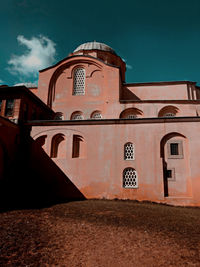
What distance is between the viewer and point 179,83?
1769 cm

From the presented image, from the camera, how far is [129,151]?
36.2ft

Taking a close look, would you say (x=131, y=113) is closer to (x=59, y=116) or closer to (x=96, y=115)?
(x=96, y=115)

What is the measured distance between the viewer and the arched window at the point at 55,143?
12012mm

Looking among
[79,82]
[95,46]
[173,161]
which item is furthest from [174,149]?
[95,46]

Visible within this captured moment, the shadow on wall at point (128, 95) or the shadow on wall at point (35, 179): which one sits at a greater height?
the shadow on wall at point (128, 95)

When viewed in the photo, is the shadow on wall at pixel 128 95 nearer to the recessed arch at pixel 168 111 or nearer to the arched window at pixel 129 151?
the recessed arch at pixel 168 111

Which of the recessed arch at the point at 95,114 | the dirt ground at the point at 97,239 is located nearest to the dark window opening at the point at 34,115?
the recessed arch at the point at 95,114

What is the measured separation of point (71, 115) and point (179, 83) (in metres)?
10.6

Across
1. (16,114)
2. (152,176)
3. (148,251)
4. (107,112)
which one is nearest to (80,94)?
(107,112)

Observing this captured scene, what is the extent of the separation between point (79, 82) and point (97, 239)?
14.7 metres

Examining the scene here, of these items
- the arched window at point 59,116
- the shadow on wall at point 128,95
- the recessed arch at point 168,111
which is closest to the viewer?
the recessed arch at point 168,111

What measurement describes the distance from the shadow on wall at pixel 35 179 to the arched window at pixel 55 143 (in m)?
0.48

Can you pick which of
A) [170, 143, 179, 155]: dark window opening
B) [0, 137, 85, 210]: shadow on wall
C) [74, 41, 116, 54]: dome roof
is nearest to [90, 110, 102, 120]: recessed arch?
[0, 137, 85, 210]: shadow on wall

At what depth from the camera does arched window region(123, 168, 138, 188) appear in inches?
416
